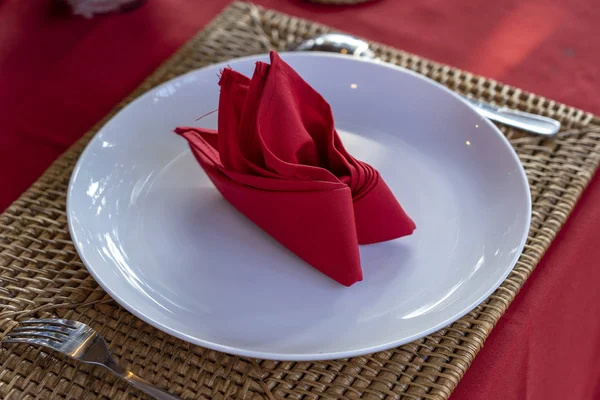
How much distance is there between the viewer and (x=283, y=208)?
59 cm

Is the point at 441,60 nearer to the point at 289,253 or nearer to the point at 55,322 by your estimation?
the point at 289,253

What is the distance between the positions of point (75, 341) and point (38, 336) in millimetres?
33

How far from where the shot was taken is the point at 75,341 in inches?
22.4

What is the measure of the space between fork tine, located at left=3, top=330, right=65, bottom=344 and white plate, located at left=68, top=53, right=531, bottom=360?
0.20 ft

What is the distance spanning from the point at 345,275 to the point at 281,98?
0.16m

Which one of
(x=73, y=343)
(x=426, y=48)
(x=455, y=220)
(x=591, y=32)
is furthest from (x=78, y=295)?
(x=591, y=32)

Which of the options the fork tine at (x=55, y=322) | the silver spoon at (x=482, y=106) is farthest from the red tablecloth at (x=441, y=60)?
the fork tine at (x=55, y=322)

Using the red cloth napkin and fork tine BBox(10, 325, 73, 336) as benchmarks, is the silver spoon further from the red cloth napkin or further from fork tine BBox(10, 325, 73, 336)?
fork tine BBox(10, 325, 73, 336)

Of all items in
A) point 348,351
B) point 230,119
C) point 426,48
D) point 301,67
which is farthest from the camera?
point 426,48

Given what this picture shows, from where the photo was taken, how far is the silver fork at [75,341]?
0.55 meters

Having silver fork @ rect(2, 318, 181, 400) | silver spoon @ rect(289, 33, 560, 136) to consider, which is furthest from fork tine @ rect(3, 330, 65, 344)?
silver spoon @ rect(289, 33, 560, 136)

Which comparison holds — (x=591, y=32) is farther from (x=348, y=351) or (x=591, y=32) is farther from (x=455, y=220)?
(x=348, y=351)

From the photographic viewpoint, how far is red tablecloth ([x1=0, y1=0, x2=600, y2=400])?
636 millimetres

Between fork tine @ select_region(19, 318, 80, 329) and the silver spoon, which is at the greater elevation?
the silver spoon
